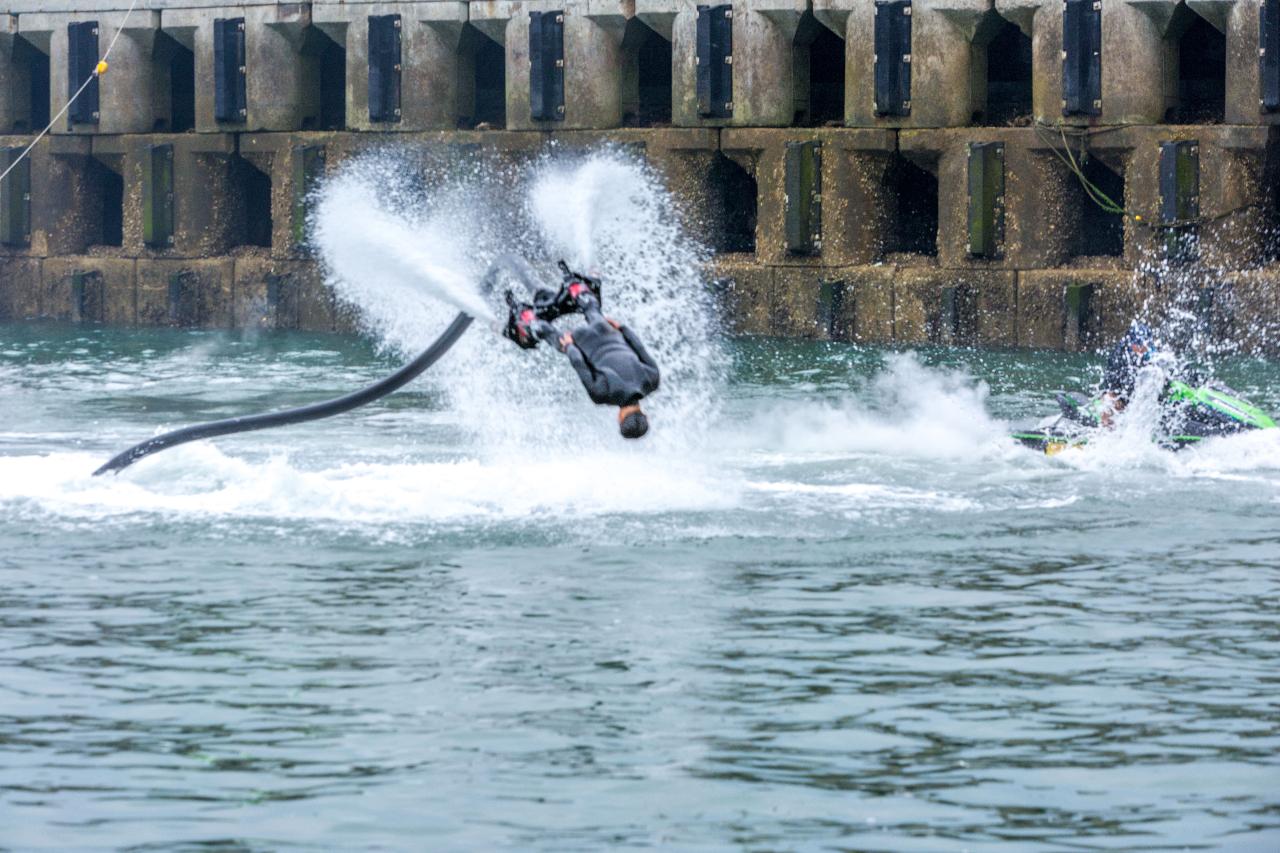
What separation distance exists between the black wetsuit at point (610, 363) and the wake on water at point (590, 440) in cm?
119

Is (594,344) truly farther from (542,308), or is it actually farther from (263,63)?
(263,63)

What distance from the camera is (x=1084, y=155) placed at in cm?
3188

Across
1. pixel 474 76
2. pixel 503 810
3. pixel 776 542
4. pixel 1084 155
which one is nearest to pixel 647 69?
pixel 474 76

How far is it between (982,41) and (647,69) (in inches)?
260

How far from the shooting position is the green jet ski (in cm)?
2136

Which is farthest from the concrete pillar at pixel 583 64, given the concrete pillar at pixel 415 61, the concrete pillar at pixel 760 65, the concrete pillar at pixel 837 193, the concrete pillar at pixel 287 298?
the concrete pillar at pixel 287 298

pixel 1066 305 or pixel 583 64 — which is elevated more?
pixel 583 64

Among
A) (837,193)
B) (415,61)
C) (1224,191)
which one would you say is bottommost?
(1224,191)

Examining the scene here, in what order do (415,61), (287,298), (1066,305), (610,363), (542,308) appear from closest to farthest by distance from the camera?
(610,363)
(542,308)
(1066,305)
(415,61)
(287,298)

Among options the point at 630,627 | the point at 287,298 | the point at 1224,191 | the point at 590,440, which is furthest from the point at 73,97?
the point at 630,627

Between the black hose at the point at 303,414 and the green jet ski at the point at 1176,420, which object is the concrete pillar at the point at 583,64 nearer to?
the green jet ski at the point at 1176,420

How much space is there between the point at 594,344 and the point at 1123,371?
22.0 ft

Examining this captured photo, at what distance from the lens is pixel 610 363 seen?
16.9 meters

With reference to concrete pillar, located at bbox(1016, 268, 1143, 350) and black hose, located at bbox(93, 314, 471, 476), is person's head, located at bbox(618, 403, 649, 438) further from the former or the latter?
concrete pillar, located at bbox(1016, 268, 1143, 350)
